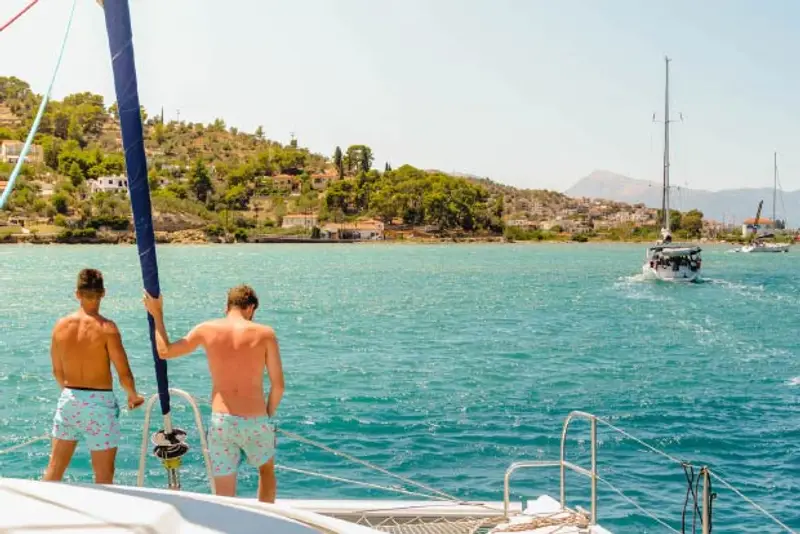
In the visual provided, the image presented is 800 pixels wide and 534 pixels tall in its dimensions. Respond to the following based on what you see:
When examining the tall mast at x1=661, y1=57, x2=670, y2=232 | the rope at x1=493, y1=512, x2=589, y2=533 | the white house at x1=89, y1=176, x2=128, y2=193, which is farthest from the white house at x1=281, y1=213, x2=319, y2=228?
the rope at x1=493, y1=512, x2=589, y2=533

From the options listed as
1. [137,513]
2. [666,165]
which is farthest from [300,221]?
[137,513]

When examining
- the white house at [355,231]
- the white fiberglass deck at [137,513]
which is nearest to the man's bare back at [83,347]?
the white fiberglass deck at [137,513]

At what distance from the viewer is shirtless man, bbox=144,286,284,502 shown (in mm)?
5195

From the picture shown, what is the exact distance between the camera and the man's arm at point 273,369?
5.26 m

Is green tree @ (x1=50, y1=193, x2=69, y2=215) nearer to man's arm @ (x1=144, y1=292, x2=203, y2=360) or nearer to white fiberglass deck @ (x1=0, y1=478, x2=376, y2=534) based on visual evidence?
man's arm @ (x1=144, y1=292, x2=203, y2=360)

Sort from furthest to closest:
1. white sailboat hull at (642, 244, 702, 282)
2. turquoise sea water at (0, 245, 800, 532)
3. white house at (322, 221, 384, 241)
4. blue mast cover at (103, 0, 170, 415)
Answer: white house at (322, 221, 384, 241), white sailboat hull at (642, 244, 702, 282), turquoise sea water at (0, 245, 800, 532), blue mast cover at (103, 0, 170, 415)

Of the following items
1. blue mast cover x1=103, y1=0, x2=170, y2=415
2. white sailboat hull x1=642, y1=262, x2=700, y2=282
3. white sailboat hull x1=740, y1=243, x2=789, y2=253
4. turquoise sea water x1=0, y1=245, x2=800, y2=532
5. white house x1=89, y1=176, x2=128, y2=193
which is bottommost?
turquoise sea water x1=0, y1=245, x2=800, y2=532

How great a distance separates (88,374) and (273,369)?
1.24 m

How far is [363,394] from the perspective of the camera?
20.2 metres

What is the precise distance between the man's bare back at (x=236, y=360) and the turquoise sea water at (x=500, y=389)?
7.04 m

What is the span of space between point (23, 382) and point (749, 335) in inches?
1086

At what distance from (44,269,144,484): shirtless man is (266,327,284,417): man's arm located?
1.01m

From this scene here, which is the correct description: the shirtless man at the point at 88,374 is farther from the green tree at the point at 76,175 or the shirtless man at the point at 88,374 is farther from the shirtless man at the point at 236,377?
the green tree at the point at 76,175

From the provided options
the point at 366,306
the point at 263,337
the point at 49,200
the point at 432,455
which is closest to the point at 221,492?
the point at 263,337
